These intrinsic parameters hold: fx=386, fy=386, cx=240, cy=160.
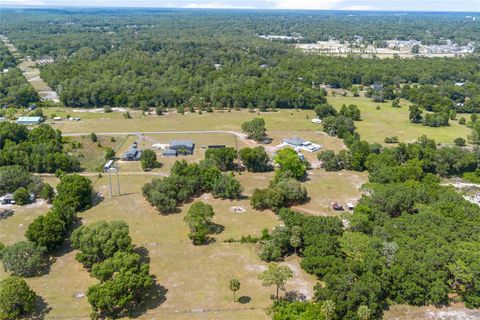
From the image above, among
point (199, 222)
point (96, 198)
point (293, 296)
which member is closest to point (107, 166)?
point (96, 198)

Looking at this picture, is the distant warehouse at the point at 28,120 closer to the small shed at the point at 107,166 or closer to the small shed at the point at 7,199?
the small shed at the point at 107,166

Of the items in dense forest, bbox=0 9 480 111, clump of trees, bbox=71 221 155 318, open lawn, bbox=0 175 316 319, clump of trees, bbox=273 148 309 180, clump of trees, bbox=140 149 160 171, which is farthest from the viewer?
dense forest, bbox=0 9 480 111

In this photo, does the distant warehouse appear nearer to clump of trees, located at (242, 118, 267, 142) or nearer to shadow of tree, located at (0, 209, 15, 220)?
shadow of tree, located at (0, 209, 15, 220)

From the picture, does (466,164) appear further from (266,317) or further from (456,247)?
(266,317)

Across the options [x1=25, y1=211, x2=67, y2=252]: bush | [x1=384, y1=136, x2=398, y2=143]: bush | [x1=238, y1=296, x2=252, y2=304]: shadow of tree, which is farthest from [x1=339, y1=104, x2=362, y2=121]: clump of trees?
[x1=25, y1=211, x2=67, y2=252]: bush

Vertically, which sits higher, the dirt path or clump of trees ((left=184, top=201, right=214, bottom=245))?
the dirt path

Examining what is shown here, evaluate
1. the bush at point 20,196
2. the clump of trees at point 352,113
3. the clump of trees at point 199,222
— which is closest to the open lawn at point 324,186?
the clump of trees at point 199,222
